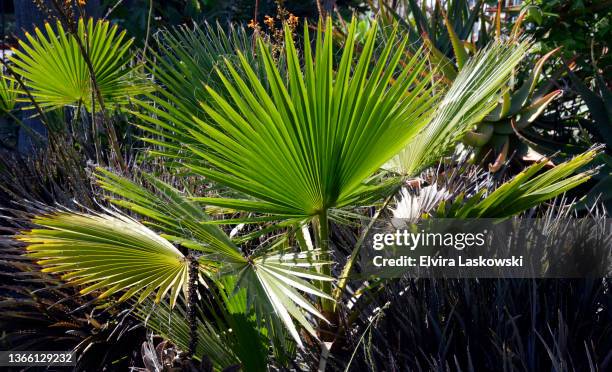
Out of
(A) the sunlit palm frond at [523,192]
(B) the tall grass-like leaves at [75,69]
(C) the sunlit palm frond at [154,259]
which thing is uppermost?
(B) the tall grass-like leaves at [75,69]

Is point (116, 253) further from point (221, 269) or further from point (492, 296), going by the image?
point (492, 296)

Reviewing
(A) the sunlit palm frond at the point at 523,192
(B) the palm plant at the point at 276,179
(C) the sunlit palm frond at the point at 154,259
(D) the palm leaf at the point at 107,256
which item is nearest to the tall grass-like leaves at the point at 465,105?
(B) the palm plant at the point at 276,179

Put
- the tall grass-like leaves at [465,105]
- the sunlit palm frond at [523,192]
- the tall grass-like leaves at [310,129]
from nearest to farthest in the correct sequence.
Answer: the tall grass-like leaves at [310,129] < the sunlit palm frond at [523,192] < the tall grass-like leaves at [465,105]

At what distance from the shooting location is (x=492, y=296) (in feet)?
7.81

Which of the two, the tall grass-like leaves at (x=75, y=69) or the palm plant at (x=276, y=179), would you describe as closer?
the palm plant at (x=276, y=179)

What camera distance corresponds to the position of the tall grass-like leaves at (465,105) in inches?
88.2

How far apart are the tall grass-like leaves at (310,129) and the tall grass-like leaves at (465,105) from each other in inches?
9.8

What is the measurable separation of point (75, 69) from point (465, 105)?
228cm

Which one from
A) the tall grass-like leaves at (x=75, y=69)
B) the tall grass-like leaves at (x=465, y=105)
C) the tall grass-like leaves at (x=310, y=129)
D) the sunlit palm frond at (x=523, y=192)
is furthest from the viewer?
the tall grass-like leaves at (x=75, y=69)

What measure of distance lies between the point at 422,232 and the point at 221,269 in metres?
0.78

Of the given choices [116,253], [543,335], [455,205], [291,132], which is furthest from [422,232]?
[116,253]

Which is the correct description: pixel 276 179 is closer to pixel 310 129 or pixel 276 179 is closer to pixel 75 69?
pixel 310 129

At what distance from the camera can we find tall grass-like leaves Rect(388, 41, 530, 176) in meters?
2.24

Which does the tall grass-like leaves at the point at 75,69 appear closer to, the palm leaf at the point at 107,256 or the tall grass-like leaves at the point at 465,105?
the palm leaf at the point at 107,256
